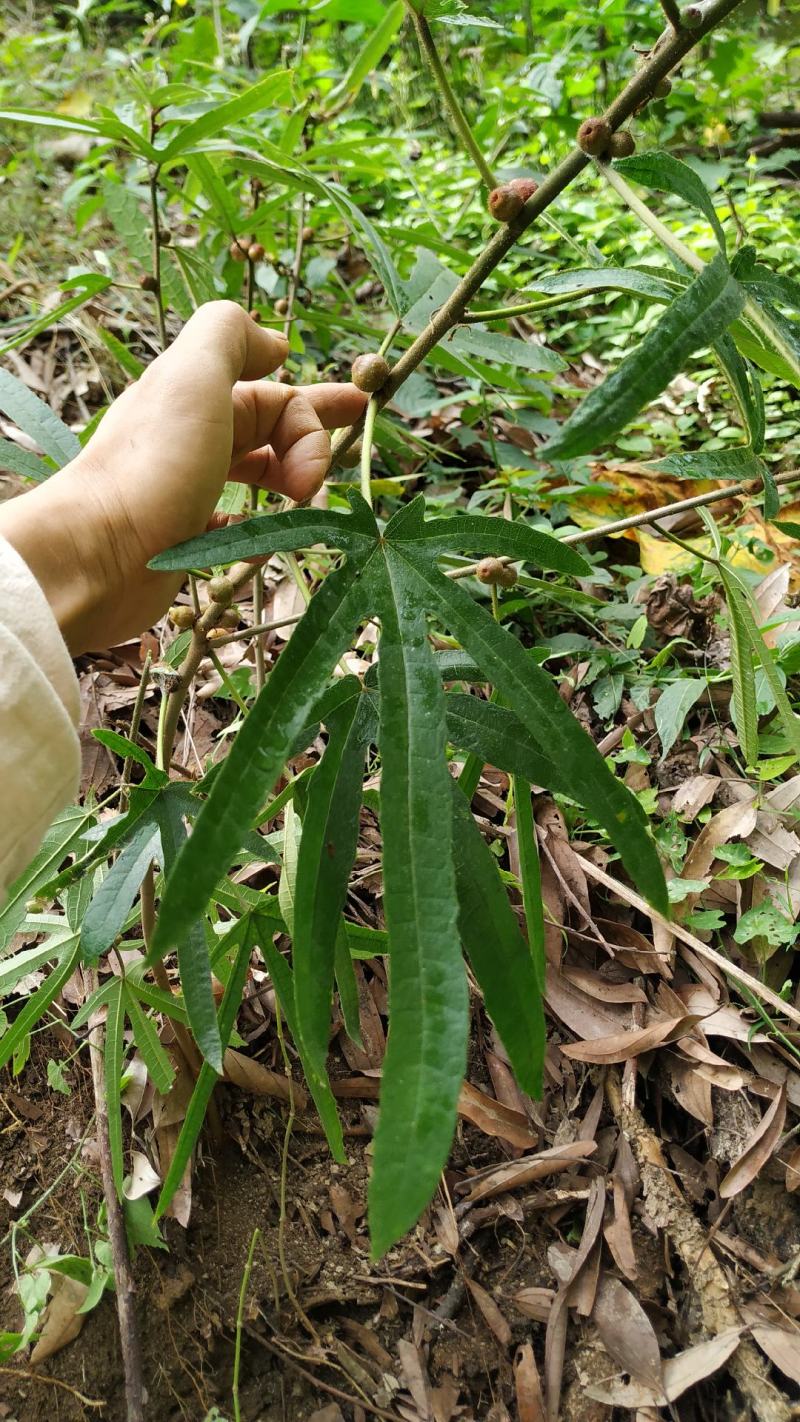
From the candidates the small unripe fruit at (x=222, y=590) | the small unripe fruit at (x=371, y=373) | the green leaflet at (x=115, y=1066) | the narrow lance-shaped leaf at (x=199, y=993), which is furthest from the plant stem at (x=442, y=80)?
the green leaflet at (x=115, y=1066)

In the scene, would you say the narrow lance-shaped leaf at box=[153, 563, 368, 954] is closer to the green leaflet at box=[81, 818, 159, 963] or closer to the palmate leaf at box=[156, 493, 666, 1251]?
the palmate leaf at box=[156, 493, 666, 1251]

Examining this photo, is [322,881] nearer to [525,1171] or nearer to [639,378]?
[639,378]

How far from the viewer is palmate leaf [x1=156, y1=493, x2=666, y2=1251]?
0.44 meters

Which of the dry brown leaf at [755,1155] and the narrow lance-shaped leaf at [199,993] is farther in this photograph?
the dry brown leaf at [755,1155]

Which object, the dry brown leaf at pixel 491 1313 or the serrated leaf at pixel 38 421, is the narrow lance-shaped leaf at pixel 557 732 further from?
the dry brown leaf at pixel 491 1313

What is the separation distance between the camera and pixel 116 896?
78 centimetres

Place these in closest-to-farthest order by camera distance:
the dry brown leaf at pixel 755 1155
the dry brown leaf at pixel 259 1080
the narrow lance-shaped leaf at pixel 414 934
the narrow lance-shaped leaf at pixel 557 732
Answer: the narrow lance-shaped leaf at pixel 414 934, the narrow lance-shaped leaf at pixel 557 732, the dry brown leaf at pixel 755 1155, the dry brown leaf at pixel 259 1080

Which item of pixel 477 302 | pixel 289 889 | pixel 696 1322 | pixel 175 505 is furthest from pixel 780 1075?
pixel 477 302

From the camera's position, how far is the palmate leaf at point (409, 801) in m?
0.44

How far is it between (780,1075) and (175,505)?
855mm

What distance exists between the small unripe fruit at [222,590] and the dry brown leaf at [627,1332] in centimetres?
79

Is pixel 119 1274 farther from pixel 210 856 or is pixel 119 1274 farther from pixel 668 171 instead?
pixel 668 171

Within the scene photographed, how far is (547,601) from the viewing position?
1389 mm

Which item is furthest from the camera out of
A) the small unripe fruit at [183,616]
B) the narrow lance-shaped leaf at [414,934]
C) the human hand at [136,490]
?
the small unripe fruit at [183,616]
